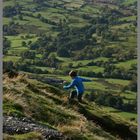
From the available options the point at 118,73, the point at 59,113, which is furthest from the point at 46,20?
the point at 59,113

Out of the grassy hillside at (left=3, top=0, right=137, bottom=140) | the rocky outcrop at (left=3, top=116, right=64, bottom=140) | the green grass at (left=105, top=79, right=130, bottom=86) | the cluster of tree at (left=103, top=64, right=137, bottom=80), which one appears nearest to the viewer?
the rocky outcrop at (left=3, top=116, right=64, bottom=140)

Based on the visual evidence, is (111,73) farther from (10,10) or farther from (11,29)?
(10,10)

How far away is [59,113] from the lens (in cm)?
1238

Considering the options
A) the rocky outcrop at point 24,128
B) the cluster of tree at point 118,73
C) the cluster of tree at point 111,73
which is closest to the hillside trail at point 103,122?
the rocky outcrop at point 24,128

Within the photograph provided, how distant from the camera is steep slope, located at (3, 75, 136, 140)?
36.8 ft

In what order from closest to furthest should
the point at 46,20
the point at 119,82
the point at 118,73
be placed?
the point at 119,82 < the point at 118,73 < the point at 46,20

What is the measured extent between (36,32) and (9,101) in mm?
139648

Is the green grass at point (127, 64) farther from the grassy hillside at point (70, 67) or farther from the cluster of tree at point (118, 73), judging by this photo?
the cluster of tree at point (118, 73)

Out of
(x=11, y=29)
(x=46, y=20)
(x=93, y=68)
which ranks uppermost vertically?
(x=46, y=20)

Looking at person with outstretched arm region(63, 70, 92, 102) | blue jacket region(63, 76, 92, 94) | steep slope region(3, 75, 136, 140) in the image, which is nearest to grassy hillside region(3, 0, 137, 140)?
steep slope region(3, 75, 136, 140)

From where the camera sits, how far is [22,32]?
493ft

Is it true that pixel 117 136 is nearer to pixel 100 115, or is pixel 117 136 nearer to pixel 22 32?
pixel 100 115

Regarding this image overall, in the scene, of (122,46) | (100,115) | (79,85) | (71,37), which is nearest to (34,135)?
(79,85)

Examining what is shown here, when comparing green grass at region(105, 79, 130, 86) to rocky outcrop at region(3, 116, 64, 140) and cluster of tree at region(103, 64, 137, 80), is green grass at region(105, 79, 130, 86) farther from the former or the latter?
rocky outcrop at region(3, 116, 64, 140)
